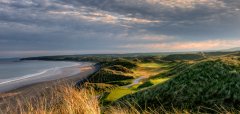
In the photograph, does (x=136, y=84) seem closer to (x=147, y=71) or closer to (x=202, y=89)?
(x=202, y=89)

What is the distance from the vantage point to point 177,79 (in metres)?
A: 11.7

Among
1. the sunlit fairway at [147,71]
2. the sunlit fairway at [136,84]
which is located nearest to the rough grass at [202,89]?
the sunlit fairway at [136,84]

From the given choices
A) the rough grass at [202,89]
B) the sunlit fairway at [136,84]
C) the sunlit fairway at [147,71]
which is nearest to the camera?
the rough grass at [202,89]

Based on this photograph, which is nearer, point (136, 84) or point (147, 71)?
point (136, 84)

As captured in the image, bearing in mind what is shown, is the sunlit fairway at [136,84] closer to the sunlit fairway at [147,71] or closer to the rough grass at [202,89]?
the sunlit fairway at [147,71]

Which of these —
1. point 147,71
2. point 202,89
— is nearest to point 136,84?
point 202,89

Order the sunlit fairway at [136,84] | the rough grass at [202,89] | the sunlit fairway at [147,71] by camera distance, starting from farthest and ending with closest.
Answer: the sunlit fairway at [147,71]
the sunlit fairway at [136,84]
the rough grass at [202,89]

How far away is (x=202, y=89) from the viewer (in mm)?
10648

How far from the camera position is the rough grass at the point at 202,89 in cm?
1005

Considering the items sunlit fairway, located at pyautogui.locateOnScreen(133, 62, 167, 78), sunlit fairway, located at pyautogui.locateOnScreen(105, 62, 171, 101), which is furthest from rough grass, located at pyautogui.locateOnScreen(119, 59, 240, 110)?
sunlit fairway, located at pyautogui.locateOnScreen(133, 62, 167, 78)

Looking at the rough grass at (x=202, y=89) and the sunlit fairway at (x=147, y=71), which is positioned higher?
the rough grass at (x=202, y=89)

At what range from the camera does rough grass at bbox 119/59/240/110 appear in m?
10.0

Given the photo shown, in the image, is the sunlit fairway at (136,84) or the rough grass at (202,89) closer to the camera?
the rough grass at (202,89)

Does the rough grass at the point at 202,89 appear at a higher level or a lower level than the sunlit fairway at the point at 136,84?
higher
